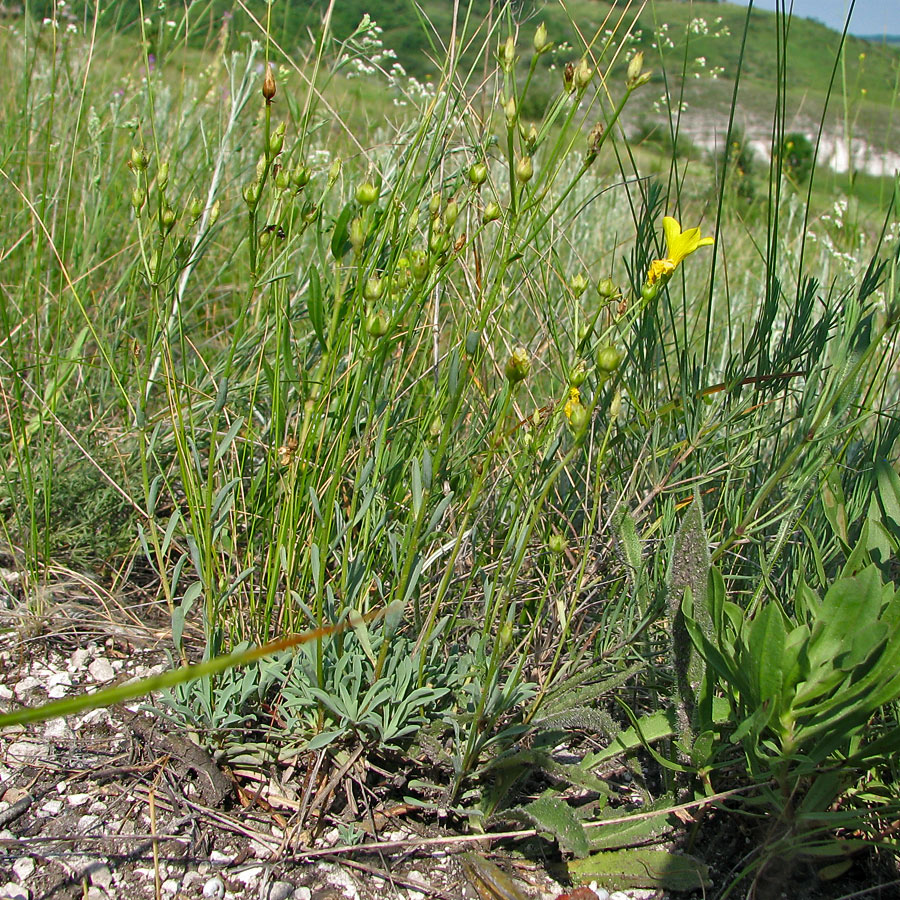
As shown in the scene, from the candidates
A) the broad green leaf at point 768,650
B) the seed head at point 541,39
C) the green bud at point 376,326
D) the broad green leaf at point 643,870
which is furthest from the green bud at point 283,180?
the broad green leaf at point 643,870

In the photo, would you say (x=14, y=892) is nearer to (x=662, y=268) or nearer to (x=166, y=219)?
(x=166, y=219)

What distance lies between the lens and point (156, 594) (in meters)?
1.56

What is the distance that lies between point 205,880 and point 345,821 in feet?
0.66

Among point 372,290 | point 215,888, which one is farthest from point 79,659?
point 372,290

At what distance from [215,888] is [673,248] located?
1.02 metres

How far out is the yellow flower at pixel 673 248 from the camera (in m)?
1.01

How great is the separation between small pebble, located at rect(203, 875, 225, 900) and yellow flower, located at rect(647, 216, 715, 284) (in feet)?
3.15

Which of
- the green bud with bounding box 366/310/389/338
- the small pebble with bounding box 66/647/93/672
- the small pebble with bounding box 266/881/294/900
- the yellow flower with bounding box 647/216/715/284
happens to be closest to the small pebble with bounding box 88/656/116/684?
the small pebble with bounding box 66/647/93/672

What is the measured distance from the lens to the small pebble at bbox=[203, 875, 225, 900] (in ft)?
3.59

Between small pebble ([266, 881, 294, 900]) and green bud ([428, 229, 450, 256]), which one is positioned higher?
green bud ([428, 229, 450, 256])

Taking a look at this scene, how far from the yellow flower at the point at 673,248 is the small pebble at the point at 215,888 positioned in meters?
0.96

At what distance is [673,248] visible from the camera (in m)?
1.06

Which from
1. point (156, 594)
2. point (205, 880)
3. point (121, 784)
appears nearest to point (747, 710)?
point (205, 880)

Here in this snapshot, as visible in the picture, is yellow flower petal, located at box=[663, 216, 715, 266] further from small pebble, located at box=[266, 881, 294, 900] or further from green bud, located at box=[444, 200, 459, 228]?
small pebble, located at box=[266, 881, 294, 900]
